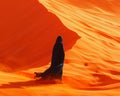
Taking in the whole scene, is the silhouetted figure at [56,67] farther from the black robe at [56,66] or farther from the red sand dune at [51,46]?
the red sand dune at [51,46]

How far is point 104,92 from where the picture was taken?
10789 millimetres

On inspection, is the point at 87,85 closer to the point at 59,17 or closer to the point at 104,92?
the point at 104,92

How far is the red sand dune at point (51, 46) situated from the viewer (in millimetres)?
11289

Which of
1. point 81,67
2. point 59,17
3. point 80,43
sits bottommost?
point 81,67

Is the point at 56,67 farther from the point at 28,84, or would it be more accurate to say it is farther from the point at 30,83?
the point at 28,84

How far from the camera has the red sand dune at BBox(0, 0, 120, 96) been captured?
1129 centimetres

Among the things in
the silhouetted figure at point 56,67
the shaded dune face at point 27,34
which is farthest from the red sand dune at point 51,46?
the silhouetted figure at point 56,67

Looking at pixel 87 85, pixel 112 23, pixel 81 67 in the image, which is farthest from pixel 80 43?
pixel 112 23

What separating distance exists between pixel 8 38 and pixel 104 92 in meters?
5.99

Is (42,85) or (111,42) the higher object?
(111,42)

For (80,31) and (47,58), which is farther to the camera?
(80,31)

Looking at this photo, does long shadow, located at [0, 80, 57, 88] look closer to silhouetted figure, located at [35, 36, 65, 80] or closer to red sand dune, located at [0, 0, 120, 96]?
red sand dune, located at [0, 0, 120, 96]

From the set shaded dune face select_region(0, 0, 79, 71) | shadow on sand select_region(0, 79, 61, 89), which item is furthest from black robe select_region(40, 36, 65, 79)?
shaded dune face select_region(0, 0, 79, 71)

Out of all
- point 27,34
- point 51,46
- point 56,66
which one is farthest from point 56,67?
point 27,34
